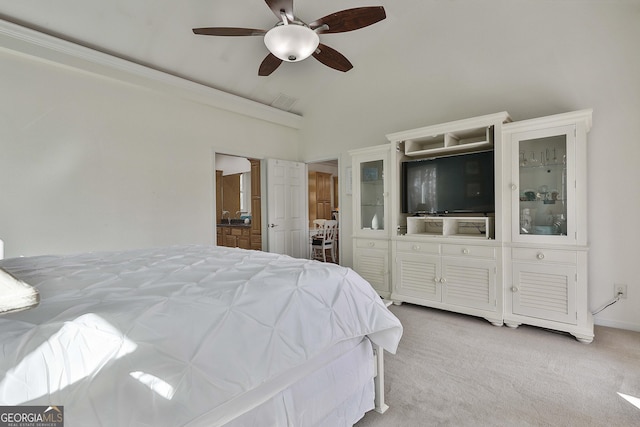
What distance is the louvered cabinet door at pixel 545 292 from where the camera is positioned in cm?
254

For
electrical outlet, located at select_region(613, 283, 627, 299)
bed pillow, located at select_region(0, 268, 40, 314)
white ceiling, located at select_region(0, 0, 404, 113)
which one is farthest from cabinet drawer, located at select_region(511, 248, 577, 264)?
bed pillow, located at select_region(0, 268, 40, 314)

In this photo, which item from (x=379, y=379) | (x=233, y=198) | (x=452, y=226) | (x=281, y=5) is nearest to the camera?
(x=379, y=379)

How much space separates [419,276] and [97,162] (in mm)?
3735

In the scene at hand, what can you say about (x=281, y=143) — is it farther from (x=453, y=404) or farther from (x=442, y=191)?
(x=453, y=404)

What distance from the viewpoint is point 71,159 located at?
118 inches

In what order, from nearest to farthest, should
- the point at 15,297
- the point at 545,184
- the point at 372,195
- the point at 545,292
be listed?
the point at 15,297 < the point at 545,292 < the point at 545,184 < the point at 372,195

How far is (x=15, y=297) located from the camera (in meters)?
0.80

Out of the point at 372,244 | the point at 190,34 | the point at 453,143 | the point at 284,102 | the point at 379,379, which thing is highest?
the point at 190,34

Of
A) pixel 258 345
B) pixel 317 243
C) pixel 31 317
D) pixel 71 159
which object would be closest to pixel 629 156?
pixel 258 345

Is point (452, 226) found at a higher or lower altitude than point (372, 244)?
higher

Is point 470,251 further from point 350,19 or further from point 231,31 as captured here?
point 231,31

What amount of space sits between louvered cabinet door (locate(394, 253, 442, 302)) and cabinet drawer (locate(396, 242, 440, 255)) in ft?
0.15

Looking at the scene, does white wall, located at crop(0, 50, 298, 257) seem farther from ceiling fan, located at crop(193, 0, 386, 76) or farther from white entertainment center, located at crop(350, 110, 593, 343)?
white entertainment center, located at crop(350, 110, 593, 343)

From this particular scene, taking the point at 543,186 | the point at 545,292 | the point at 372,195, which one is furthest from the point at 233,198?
the point at 545,292
